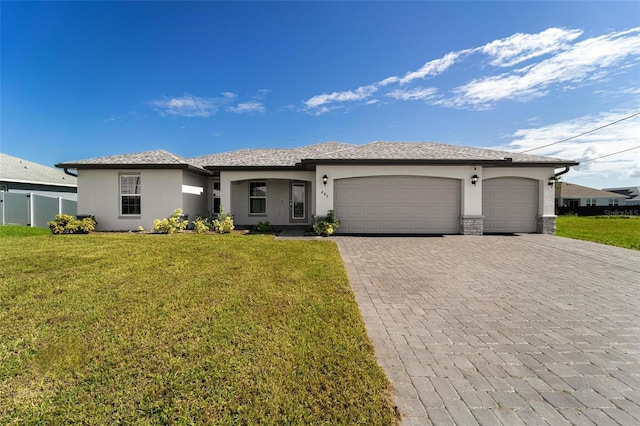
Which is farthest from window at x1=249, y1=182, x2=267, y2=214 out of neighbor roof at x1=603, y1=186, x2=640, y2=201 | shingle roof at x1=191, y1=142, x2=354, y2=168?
neighbor roof at x1=603, y1=186, x2=640, y2=201

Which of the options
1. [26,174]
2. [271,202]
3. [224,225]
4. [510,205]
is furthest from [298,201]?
[26,174]

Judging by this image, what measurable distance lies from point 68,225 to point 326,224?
11.6m

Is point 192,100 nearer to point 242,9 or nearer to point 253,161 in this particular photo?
point 253,161

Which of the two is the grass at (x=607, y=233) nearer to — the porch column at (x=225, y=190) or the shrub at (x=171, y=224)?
the porch column at (x=225, y=190)

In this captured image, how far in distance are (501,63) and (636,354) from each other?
1437cm

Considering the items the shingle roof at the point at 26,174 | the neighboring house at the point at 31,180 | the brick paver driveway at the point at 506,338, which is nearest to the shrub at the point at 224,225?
the brick paver driveway at the point at 506,338

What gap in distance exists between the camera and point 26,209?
14.9 meters

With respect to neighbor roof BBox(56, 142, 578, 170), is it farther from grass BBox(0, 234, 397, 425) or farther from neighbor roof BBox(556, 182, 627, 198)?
neighbor roof BBox(556, 182, 627, 198)

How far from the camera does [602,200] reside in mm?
40781

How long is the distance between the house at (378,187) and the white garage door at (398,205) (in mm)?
47

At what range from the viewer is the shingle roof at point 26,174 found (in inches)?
655

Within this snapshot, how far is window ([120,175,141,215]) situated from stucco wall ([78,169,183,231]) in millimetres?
188

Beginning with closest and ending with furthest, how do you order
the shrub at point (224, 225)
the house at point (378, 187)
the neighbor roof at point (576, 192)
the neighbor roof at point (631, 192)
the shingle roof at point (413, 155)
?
1. the shingle roof at point (413, 155)
2. the house at point (378, 187)
3. the shrub at point (224, 225)
4. the neighbor roof at point (576, 192)
5. the neighbor roof at point (631, 192)

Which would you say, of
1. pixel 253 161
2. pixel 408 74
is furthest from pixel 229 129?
pixel 408 74
